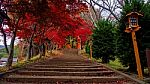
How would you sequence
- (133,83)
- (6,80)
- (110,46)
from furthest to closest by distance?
(110,46)
(6,80)
(133,83)

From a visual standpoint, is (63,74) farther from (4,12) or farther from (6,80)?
(4,12)

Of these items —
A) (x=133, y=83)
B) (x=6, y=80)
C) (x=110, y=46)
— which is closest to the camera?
(x=133, y=83)

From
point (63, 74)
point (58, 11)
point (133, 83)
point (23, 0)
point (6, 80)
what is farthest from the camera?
point (58, 11)

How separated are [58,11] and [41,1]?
433 cm

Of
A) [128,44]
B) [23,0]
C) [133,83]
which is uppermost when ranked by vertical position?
[23,0]

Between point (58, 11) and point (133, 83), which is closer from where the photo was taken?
point (133, 83)

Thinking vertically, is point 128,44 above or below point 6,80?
above

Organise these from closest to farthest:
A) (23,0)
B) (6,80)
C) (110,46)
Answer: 1. (6,80)
2. (23,0)
3. (110,46)

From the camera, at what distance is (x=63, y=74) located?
1095 centimetres

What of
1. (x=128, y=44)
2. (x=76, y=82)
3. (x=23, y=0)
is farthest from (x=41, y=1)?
(x=76, y=82)

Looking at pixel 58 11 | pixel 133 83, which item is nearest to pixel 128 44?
pixel 133 83

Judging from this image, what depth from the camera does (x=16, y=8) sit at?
14109mm

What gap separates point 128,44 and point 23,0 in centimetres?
600

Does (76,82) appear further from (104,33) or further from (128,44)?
(104,33)
